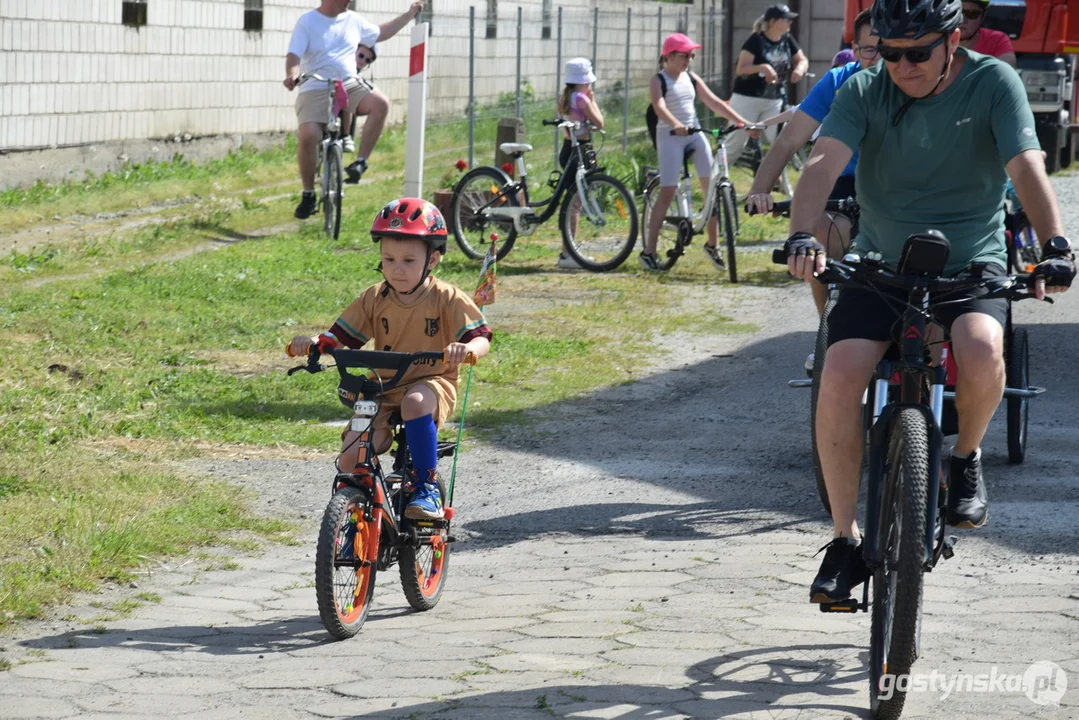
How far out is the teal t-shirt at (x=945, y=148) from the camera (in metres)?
4.45

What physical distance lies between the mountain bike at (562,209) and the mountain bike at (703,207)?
28 centimetres

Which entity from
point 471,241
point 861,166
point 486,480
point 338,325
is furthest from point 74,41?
point 861,166

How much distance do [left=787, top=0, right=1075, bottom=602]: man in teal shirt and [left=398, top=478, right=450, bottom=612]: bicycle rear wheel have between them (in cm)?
150

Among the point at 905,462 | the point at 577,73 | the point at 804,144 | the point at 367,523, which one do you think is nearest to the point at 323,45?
the point at 577,73

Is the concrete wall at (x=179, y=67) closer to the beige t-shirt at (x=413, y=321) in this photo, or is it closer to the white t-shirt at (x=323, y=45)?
the white t-shirt at (x=323, y=45)

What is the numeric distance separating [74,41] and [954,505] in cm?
1403

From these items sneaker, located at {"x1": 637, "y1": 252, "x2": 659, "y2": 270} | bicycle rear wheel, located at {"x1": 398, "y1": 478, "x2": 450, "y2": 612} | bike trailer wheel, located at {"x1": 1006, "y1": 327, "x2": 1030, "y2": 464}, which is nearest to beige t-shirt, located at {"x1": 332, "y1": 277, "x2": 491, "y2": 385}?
bicycle rear wheel, located at {"x1": 398, "y1": 478, "x2": 450, "y2": 612}

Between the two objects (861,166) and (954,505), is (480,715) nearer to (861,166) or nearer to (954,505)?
(954,505)

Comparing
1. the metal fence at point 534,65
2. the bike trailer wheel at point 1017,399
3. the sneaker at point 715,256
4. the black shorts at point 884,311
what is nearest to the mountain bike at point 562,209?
the sneaker at point 715,256

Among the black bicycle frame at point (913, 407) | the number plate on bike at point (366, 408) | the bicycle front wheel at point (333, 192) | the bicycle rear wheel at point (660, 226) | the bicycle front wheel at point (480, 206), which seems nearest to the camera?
the black bicycle frame at point (913, 407)

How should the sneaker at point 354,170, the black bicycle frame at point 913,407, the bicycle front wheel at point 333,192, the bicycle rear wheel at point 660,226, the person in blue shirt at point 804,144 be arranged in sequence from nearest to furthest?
the black bicycle frame at point 913,407 → the person in blue shirt at point 804,144 → the bicycle rear wheel at point 660,226 → the bicycle front wheel at point 333,192 → the sneaker at point 354,170

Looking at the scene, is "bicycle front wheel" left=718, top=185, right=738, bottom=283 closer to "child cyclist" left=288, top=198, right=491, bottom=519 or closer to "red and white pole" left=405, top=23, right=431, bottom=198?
"red and white pole" left=405, top=23, right=431, bottom=198

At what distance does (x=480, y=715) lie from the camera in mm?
4176

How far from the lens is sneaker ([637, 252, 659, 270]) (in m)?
13.2
